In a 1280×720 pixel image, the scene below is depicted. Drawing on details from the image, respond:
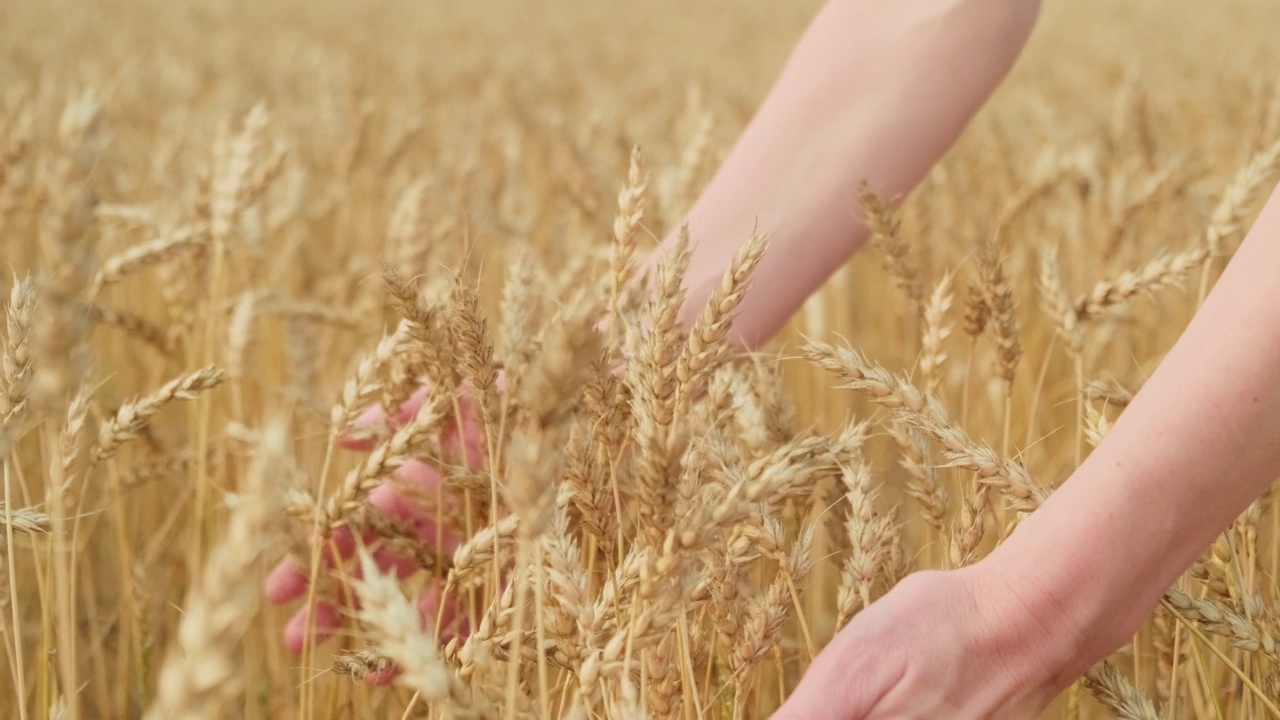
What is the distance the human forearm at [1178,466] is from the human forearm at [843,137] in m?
0.49

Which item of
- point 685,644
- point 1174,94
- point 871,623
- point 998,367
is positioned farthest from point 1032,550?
point 1174,94

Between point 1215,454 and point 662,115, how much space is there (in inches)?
110

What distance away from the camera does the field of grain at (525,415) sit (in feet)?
1.98

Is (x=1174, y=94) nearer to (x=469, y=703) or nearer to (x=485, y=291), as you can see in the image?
(x=485, y=291)

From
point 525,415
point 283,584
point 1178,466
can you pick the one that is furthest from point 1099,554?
point 283,584

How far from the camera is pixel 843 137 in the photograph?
1220mm

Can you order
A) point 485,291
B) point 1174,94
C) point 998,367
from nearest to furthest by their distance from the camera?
point 998,367
point 485,291
point 1174,94

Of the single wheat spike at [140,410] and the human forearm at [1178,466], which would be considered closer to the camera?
the human forearm at [1178,466]

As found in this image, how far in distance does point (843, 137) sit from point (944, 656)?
0.67 metres

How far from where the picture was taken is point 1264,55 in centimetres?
306

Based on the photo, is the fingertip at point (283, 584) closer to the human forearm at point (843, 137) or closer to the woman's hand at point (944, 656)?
the human forearm at point (843, 137)

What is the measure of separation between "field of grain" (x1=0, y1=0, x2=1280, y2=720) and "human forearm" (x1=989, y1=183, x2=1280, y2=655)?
10 centimetres

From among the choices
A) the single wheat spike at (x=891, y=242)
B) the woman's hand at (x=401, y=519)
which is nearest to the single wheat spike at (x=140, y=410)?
the woman's hand at (x=401, y=519)

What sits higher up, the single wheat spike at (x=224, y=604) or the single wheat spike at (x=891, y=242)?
the single wheat spike at (x=891, y=242)
